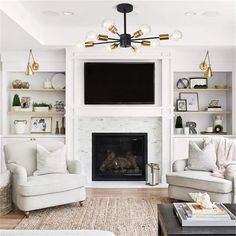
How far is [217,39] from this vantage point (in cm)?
604

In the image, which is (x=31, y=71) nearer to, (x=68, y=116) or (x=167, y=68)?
(x=68, y=116)

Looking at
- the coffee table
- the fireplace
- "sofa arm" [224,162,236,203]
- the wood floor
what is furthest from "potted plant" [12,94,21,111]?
the coffee table

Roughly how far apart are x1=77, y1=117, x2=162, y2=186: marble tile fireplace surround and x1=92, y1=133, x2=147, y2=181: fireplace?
7 centimetres

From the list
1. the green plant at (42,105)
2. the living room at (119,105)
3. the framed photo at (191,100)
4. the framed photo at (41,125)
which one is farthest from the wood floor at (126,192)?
the green plant at (42,105)

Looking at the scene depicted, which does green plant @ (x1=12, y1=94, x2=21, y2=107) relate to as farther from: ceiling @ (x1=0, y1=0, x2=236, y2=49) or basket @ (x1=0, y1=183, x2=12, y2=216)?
basket @ (x1=0, y1=183, x2=12, y2=216)

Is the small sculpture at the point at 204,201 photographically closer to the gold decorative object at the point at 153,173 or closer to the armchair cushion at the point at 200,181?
the armchair cushion at the point at 200,181

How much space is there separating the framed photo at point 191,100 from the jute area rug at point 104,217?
7.14ft

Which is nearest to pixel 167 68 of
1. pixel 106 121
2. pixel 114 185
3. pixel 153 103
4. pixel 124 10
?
pixel 153 103

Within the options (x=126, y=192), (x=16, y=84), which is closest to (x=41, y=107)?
(x=16, y=84)

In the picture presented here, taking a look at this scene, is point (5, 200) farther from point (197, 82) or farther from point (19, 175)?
point (197, 82)

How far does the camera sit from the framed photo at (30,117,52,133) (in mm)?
6738

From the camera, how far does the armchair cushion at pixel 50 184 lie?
436cm

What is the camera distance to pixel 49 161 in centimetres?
492

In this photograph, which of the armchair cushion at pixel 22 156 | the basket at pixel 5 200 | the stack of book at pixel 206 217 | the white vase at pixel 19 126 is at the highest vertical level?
the white vase at pixel 19 126
